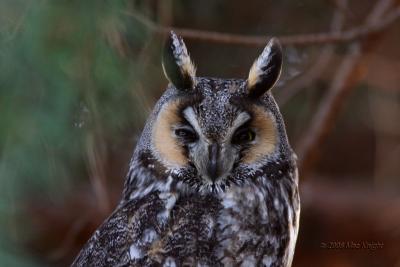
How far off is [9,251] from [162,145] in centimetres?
59

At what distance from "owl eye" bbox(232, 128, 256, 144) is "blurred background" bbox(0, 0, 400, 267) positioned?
0.56 metres

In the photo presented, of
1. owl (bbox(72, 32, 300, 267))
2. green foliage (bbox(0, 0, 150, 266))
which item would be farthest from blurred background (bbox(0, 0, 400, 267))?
owl (bbox(72, 32, 300, 267))

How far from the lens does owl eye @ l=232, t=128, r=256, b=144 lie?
271cm

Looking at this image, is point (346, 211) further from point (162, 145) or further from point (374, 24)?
point (162, 145)

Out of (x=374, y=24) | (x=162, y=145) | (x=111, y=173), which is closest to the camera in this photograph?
(x=162, y=145)

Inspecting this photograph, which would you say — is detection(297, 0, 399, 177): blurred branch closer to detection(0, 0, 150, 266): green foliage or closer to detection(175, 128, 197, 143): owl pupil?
detection(0, 0, 150, 266): green foliage

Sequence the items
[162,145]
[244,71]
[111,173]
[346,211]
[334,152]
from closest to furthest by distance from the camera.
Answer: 1. [162,145]
2. [244,71]
3. [111,173]
4. [346,211]
5. [334,152]

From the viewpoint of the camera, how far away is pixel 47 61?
2920 mm

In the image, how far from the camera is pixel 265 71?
2.75 m

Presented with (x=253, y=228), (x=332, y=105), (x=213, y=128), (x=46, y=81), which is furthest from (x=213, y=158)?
(x=332, y=105)

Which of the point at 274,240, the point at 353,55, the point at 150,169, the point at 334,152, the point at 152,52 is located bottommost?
the point at 274,240

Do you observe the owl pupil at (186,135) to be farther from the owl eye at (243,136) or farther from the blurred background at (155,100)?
the blurred background at (155,100)

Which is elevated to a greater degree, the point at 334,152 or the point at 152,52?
the point at 334,152

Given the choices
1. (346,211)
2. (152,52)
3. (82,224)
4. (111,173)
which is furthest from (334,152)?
(152,52)
